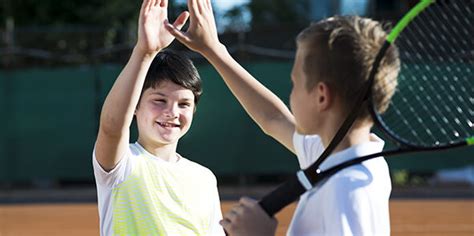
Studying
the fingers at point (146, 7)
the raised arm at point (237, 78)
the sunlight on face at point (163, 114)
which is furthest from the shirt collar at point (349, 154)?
the sunlight on face at point (163, 114)

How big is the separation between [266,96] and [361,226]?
2.53 ft

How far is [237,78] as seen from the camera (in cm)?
258

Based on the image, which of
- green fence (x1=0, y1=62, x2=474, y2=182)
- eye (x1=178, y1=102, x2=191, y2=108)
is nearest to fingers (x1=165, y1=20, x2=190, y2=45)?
eye (x1=178, y1=102, x2=191, y2=108)

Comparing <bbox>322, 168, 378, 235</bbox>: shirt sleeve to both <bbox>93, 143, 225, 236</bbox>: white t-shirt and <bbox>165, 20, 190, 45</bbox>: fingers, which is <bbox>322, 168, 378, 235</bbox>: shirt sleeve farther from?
<bbox>93, 143, 225, 236</bbox>: white t-shirt

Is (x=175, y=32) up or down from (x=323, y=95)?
up

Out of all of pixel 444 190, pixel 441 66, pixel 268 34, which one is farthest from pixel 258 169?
pixel 441 66

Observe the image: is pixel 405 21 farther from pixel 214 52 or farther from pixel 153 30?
pixel 153 30

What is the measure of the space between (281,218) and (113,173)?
7.74m

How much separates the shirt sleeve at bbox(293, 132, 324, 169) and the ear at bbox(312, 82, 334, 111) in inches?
11.9

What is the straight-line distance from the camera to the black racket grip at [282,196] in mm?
2061

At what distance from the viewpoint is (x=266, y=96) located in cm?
260

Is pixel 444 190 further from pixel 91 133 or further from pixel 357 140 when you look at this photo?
pixel 357 140

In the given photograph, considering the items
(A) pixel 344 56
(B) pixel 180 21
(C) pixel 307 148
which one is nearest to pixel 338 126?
(A) pixel 344 56

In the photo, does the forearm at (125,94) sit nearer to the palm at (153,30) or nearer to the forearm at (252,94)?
the palm at (153,30)
